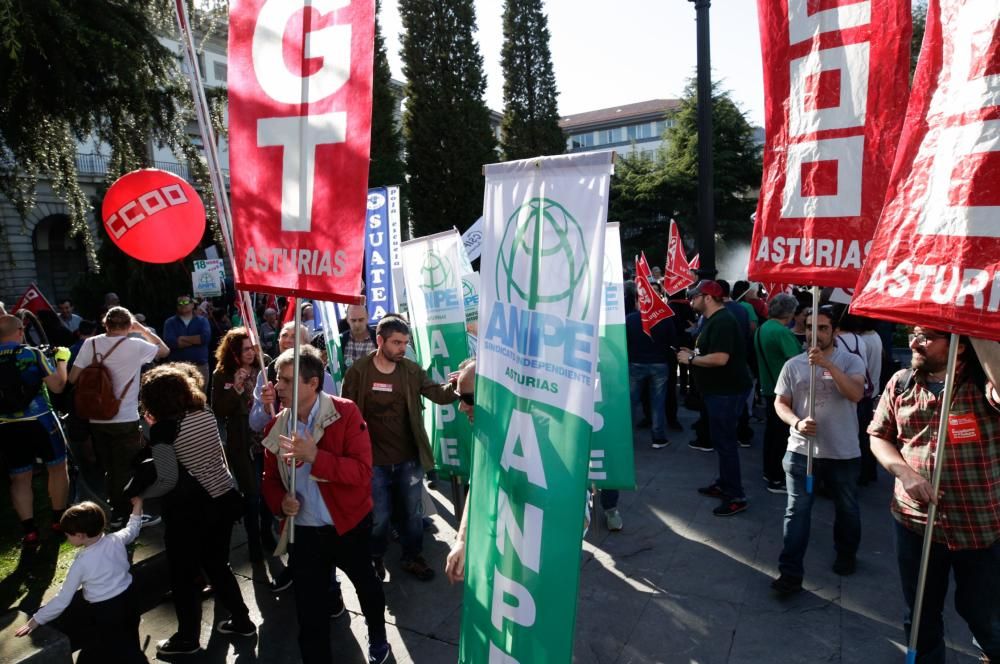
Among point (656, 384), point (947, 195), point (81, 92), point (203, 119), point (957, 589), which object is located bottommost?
point (957, 589)

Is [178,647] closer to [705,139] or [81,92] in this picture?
[81,92]

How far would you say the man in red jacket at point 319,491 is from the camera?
3.42 metres

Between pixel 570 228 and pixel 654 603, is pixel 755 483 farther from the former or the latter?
pixel 570 228

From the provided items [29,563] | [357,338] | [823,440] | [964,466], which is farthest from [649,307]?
[29,563]

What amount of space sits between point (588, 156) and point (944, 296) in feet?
4.17

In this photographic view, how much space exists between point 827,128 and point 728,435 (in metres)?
3.08

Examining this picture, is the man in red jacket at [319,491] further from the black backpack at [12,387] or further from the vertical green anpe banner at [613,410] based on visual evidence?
the black backpack at [12,387]

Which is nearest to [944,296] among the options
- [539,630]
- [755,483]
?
[539,630]

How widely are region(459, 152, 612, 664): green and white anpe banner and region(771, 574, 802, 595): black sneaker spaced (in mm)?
2657

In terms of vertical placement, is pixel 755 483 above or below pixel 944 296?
below

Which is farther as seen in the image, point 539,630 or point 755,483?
point 755,483

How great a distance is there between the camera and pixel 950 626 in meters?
3.90

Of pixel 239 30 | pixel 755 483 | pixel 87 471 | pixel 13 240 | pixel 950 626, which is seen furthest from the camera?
pixel 13 240

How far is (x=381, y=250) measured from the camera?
24.1 ft
